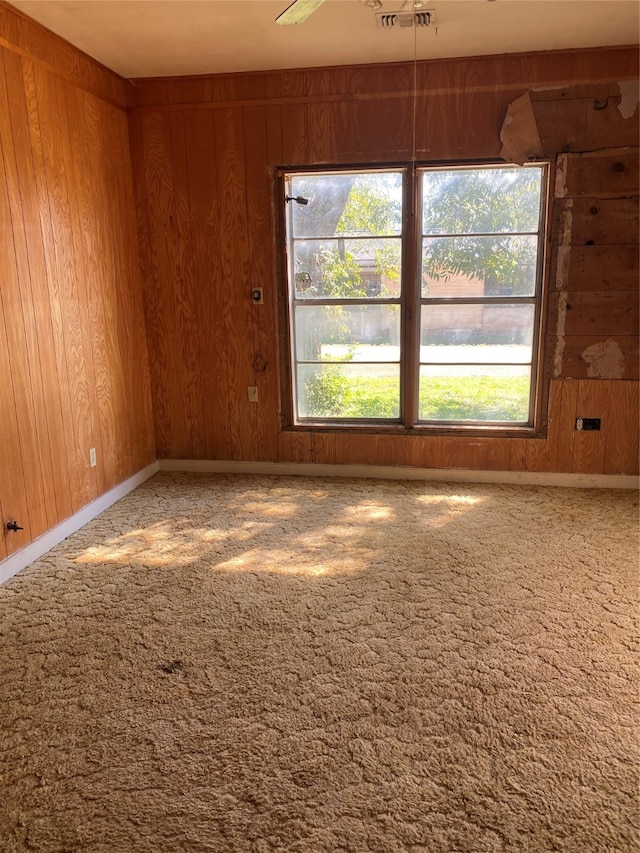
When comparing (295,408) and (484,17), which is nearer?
(484,17)

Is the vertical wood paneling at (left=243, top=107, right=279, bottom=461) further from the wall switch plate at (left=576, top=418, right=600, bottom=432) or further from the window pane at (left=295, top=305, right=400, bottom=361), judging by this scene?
the wall switch plate at (left=576, top=418, right=600, bottom=432)

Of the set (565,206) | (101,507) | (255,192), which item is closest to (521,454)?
(565,206)

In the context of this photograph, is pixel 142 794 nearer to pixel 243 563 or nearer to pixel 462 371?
pixel 243 563

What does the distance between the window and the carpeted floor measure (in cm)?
102

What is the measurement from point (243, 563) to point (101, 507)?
1.22 m

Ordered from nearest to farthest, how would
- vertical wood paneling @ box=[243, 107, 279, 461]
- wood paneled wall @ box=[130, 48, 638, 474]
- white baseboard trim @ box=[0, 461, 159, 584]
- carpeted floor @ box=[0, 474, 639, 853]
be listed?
carpeted floor @ box=[0, 474, 639, 853], white baseboard trim @ box=[0, 461, 159, 584], wood paneled wall @ box=[130, 48, 638, 474], vertical wood paneling @ box=[243, 107, 279, 461]

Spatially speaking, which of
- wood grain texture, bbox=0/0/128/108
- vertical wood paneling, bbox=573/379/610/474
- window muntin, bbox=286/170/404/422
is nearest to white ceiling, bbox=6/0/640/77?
wood grain texture, bbox=0/0/128/108

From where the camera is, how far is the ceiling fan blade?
1980mm

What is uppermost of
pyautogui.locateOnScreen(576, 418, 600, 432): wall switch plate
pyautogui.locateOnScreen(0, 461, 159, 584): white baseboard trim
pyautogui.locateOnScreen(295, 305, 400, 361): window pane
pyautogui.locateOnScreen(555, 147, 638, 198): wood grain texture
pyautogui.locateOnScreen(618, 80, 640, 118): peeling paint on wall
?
pyautogui.locateOnScreen(618, 80, 640, 118): peeling paint on wall

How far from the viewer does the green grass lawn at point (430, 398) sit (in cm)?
393

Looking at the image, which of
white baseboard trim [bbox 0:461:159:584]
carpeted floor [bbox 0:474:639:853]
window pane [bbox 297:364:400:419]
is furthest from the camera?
window pane [bbox 297:364:400:419]

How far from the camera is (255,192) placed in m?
3.84

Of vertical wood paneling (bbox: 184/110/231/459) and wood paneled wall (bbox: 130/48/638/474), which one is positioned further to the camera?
vertical wood paneling (bbox: 184/110/231/459)

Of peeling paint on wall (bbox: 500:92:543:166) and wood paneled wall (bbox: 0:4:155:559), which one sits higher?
peeling paint on wall (bbox: 500:92:543:166)
